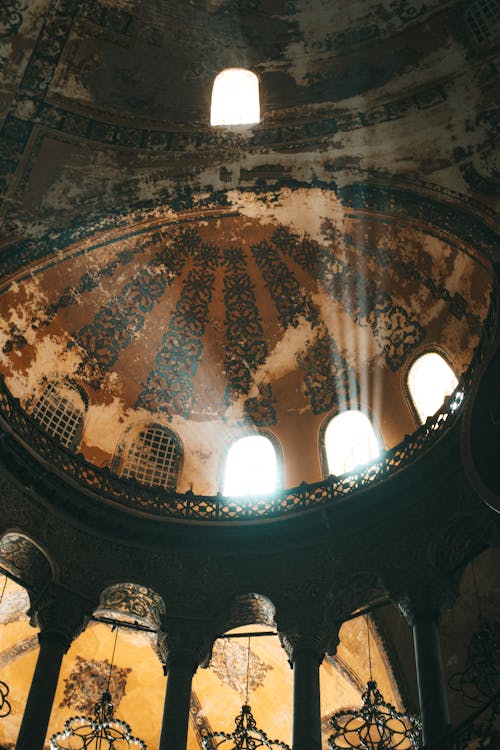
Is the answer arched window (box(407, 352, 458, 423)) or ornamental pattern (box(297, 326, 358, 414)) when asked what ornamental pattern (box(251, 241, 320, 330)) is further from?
arched window (box(407, 352, 458, 423))

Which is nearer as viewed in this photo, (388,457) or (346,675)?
(388,457)

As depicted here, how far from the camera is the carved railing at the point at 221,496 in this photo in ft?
38.3

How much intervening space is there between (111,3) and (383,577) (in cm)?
956

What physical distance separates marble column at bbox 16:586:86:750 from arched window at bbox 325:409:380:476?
161 inches

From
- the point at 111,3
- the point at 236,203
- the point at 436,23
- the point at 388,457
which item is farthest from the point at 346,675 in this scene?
the point at 111,3

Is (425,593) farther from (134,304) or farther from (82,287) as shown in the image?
(82,287)

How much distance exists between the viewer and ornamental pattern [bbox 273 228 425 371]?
1369 centimetres

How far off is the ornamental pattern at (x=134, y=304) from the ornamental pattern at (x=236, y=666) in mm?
4538

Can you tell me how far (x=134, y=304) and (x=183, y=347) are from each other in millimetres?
992

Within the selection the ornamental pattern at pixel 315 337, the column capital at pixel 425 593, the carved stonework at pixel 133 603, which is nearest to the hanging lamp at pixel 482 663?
the column capital at pixel 425 593

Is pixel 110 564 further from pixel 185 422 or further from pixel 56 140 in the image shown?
pixel 56 140

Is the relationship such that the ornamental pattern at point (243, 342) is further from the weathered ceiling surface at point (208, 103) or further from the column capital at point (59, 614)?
the column capital at point (59, 614)

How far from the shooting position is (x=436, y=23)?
14047mm

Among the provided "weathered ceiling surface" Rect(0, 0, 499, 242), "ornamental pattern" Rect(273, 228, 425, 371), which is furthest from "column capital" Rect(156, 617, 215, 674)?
"weathered ceiling surface" Rect(0, 0, 499, 242)
